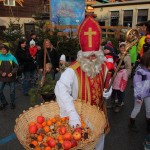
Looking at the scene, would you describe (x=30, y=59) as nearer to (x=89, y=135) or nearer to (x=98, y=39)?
(x=98, y=39)

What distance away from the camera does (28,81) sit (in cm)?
689

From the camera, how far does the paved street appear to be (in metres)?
4.16

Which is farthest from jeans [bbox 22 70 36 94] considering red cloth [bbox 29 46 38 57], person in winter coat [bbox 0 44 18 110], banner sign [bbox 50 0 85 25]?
banner sign [bbox 50 0 85 25]

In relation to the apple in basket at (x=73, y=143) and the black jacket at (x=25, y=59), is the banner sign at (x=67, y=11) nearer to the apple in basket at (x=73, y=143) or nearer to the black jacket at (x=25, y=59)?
the black jacket at (x=25, y=59)

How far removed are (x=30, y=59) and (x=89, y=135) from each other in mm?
4872

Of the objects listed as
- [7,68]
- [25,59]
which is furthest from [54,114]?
[25,59]

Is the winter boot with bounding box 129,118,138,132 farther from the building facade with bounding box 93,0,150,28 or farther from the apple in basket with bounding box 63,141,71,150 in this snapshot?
the building facade with bounding box 93,0,150,28

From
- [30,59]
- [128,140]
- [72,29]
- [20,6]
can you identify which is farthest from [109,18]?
[128,140]

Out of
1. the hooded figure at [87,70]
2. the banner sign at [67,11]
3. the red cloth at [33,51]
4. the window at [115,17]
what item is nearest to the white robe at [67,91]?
the hooded figure at [87,70]

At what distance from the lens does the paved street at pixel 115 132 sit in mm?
4156

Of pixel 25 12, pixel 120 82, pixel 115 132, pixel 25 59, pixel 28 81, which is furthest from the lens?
pixel 25 12

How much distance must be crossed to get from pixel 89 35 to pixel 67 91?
72 cm

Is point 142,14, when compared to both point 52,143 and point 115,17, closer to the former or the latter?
point 115,17

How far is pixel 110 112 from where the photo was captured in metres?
5.58
